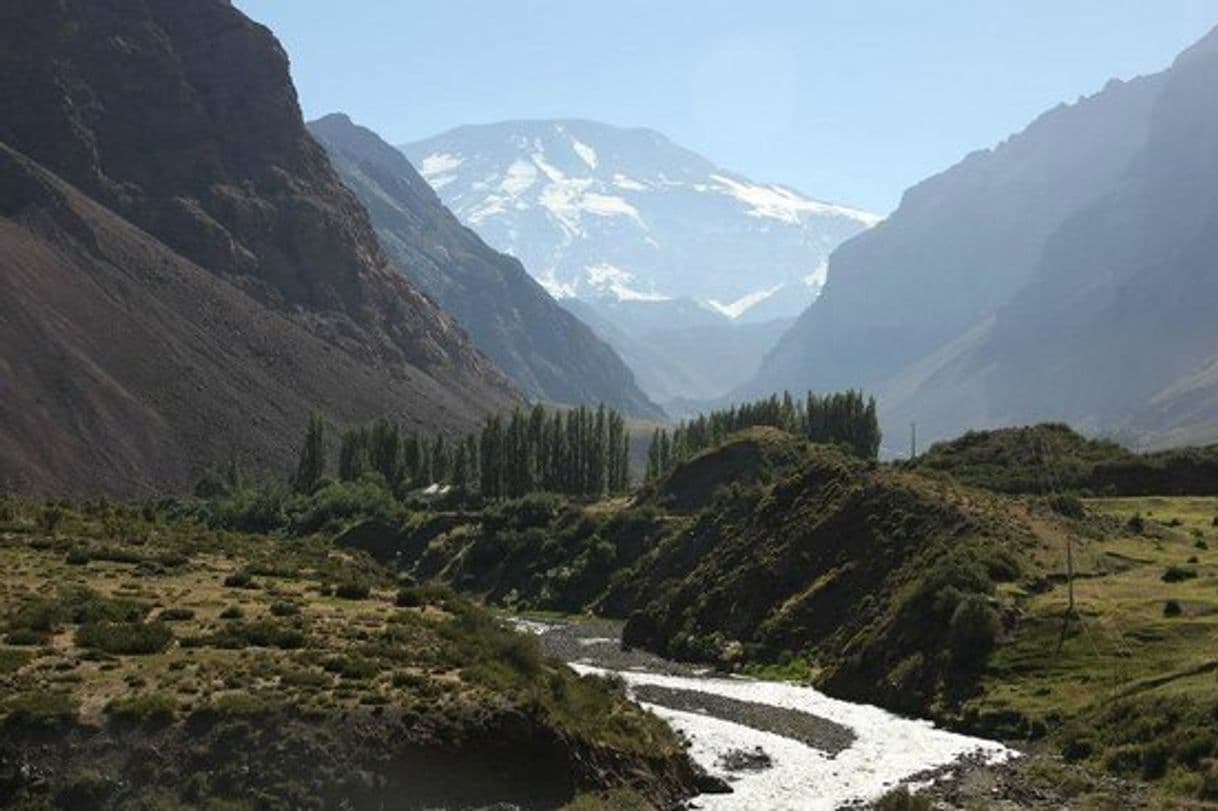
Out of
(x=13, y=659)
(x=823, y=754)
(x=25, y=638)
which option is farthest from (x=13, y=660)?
(x=823, y=754)

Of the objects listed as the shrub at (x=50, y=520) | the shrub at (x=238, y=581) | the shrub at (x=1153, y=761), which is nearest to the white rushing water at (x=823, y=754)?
the shrub at (x=1153, y=761)

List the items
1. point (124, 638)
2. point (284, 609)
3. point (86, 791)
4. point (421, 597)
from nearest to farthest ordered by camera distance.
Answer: point (86, 791)
point (124, 638)
point (284, 609)
point (421, 597)

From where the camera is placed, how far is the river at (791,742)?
2105 inches

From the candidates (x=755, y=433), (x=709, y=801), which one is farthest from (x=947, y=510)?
(x=755, y=433)

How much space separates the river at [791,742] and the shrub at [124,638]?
78.5ft

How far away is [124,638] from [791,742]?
32.3m

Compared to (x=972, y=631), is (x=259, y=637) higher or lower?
lower

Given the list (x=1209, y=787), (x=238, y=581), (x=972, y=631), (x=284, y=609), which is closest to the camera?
(x=1209, y=787)

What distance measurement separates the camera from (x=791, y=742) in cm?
6406

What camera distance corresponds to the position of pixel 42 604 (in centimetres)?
5803

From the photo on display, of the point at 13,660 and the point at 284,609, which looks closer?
the point at 13,660

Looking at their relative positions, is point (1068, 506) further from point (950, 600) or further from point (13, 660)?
point (13, 660)

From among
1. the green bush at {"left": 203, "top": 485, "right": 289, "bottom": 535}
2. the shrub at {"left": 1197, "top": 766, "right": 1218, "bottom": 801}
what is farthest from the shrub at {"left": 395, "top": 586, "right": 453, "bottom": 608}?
the green bush at {"left": 203, "top": 485, "right": 289, "bottom": 535}

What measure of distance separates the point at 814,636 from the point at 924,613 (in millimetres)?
13323
